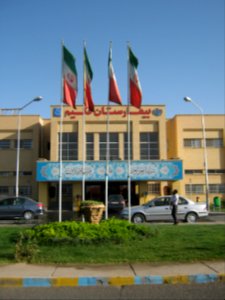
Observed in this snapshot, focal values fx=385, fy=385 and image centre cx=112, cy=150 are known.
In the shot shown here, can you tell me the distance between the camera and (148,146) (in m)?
39.6

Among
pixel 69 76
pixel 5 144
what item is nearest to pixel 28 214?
pixel 69 76

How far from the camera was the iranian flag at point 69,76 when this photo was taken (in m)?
17.0

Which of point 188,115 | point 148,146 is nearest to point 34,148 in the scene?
point 148,146

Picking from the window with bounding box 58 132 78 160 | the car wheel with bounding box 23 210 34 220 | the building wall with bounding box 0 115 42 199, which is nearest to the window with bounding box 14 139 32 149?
the building wall with bounding box 0 115 42 199

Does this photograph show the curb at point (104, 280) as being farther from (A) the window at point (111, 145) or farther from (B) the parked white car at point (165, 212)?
(A) the window at point (111, 145)

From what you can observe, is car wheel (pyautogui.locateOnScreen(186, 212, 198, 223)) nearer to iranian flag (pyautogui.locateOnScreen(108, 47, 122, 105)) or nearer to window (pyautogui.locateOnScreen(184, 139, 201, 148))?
iranian flag (pyautogui.locateOnScreen(108, 47, 122, 105))

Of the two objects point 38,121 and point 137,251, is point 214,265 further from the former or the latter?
point 38,121

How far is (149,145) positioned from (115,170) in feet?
17.8

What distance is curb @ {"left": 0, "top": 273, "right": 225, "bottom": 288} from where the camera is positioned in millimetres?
7742

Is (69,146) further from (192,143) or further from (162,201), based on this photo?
(162,201)

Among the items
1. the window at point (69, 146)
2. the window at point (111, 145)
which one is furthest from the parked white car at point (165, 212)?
the window at point (69, 146)

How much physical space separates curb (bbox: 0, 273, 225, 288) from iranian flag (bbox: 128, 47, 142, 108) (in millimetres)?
10592

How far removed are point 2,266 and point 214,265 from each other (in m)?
4.94

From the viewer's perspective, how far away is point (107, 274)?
27.0 ft
